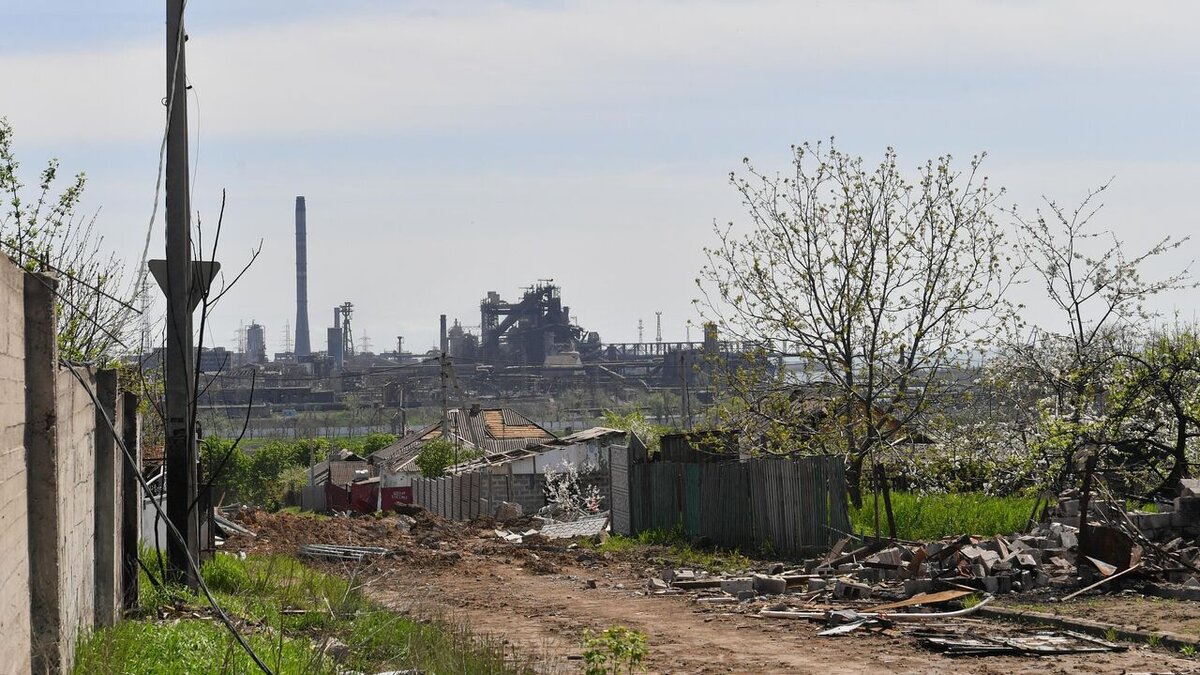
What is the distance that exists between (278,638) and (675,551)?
39.9 feet

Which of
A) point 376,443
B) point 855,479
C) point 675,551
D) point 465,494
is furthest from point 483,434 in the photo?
point 855,479

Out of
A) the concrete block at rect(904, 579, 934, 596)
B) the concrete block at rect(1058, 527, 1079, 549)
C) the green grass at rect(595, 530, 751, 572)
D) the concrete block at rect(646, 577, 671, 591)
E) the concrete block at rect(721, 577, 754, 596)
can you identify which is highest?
the concrete block at rect(1058, 527, 1079, 549)

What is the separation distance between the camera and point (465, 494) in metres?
40.8

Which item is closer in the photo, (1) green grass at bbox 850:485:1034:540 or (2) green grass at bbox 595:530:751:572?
(1) green grass at bbox 850:485:1034:540

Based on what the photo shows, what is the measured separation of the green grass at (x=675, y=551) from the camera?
18484mm

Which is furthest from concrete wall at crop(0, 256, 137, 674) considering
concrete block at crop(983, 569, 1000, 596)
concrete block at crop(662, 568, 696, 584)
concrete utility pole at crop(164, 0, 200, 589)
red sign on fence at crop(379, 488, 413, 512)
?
red sign on fence at crop(379, 488, 413, 512)

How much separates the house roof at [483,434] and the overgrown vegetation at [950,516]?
4502 centimetres

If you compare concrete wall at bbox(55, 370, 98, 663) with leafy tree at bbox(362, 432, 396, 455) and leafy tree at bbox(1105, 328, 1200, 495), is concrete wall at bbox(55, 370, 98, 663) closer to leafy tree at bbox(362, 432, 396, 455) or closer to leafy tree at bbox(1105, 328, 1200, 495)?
leafy tree at bbox(1105, 328, 1200, 495)

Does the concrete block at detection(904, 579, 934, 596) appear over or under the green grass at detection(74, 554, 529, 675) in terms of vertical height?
under

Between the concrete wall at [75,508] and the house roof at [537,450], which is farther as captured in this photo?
the house roof at [537,450]

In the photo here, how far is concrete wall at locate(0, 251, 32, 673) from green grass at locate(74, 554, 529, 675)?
862 mm

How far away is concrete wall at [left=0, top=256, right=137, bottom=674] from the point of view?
18.2 ft

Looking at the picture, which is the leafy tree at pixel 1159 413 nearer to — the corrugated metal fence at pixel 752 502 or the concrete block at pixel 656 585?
the corrugated metal fence at pixel 752 502

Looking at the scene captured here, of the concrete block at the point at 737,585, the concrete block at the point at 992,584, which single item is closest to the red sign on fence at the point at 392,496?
the concrete block at the point at 737,585
